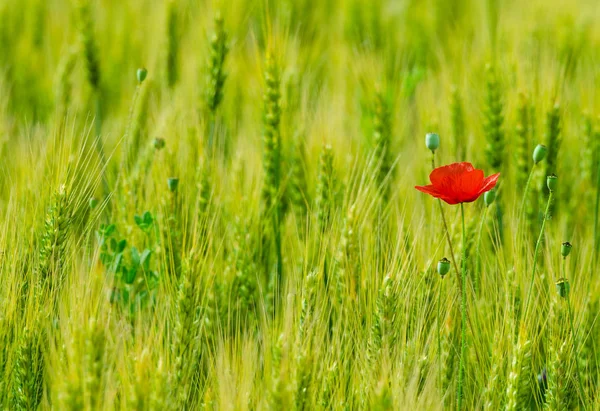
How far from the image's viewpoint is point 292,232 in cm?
207

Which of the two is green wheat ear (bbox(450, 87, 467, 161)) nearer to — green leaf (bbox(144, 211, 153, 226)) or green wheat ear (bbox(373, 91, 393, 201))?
green wheat ear (bbox(373, 91, 393, 201))

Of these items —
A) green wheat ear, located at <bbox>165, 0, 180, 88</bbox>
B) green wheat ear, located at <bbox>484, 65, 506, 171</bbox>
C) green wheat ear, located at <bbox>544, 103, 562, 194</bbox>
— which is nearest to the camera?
green wheat ear, located at <bbox>544, 103, 562, 194</bbox>

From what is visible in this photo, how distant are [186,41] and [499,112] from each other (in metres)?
1.38

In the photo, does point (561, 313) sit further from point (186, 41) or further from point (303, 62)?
point (186, 41)

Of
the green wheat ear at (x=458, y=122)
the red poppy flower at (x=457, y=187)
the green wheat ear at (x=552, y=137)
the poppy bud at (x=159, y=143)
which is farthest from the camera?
the green wheat ear at (x=458, y=122)

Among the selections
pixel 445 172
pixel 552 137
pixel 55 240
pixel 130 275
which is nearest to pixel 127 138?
pixel 130 275

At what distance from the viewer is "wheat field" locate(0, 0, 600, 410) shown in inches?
58.5

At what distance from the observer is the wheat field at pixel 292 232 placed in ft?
4.87

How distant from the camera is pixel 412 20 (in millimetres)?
3678

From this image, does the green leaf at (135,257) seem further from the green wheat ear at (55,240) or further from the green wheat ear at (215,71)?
the green wheat ear at (215,71)

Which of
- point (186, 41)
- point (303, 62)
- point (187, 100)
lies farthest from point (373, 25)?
point (187, 100)

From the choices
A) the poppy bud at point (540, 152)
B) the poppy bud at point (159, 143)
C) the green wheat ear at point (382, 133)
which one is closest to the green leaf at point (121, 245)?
the poppy bud at point (159, 143)

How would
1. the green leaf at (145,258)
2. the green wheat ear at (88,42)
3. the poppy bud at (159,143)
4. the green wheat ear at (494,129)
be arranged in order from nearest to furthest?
1. the green leaf at (145,258)
2. the poppy bud at (159,143)
3. the green wheat ear at (494,129)
4. the green wheat ear at (88,42)

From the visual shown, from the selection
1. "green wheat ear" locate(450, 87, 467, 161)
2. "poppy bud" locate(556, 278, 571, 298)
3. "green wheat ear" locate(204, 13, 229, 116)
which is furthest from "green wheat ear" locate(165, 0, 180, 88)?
"poppy bud" locate(556, 278, 571, 298)
